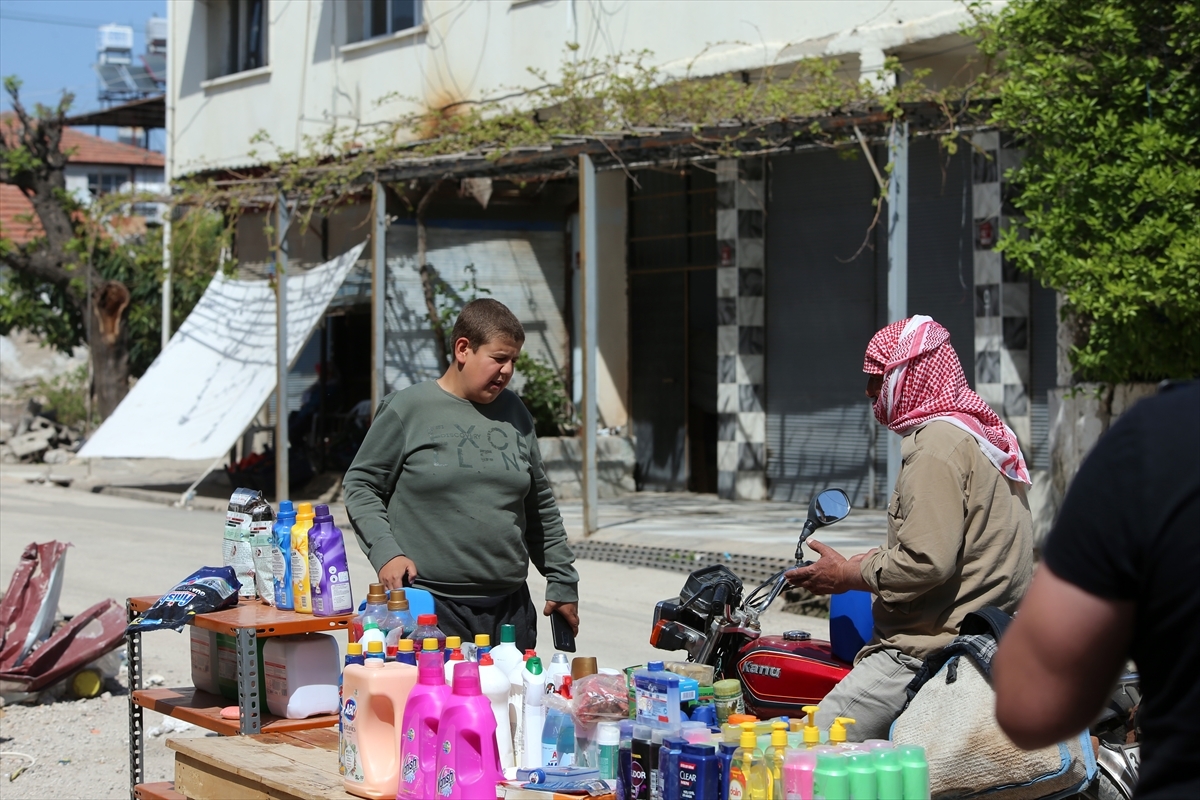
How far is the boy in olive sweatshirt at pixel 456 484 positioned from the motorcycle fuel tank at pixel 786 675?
92cm

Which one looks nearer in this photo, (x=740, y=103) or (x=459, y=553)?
(x=459, y=553)

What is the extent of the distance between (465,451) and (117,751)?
9.70 ft

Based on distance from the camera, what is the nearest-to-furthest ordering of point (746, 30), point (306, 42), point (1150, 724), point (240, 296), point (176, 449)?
point (1150, 724), point (746, 30), point (176, 449), point (240, 296), point (306, 42)

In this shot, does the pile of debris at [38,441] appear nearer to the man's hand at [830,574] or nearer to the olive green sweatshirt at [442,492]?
the olive green sweatshirt at [442,492]

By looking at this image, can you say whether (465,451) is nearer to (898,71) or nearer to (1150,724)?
(1150,724)

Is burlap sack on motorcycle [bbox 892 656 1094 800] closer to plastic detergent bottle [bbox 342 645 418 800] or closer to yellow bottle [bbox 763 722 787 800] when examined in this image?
yellow bottle [bbox 763 722 787 800]

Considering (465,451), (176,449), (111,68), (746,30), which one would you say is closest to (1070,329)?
(746,30)

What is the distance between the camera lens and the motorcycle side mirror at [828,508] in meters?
4.40

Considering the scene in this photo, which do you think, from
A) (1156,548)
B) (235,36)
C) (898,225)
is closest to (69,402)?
(235,36)

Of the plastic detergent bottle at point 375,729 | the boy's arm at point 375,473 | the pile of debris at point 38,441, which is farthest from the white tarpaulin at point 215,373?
the plastic detergent bottle at point 375,729

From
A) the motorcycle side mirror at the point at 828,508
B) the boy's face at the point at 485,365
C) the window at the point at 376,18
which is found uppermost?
the window at the point at 376,18

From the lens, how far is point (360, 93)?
18250mm

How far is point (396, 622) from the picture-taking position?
13.4 feet

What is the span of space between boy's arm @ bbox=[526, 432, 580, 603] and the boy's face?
1.15 ft
